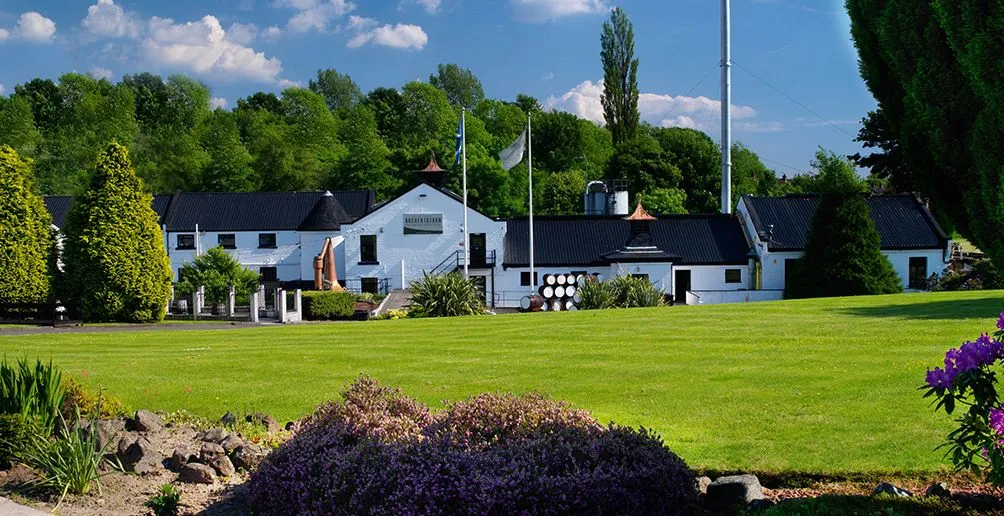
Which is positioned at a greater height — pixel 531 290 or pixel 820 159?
pixel 820 159

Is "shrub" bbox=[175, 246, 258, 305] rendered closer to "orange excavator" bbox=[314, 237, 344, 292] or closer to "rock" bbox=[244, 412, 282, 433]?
"orange excavator" bbox=[314, 237, 344, 292]

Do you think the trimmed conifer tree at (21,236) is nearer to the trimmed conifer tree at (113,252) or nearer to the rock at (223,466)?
the trimmed conifer tree at (113,252)

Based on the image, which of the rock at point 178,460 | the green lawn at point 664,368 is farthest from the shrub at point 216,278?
the rock at point 178,460

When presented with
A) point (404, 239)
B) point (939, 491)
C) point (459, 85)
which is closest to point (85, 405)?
point (939, 491)

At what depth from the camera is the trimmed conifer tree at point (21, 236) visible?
38.3 m

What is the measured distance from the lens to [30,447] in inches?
395

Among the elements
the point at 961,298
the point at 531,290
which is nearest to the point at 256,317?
the point at 531,290

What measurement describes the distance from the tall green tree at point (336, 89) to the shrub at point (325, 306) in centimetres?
9899

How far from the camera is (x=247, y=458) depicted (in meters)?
10.0

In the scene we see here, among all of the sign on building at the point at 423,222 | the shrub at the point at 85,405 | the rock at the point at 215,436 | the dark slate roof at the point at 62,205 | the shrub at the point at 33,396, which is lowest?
the rock at the point at 215,436

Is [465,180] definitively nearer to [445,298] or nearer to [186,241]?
[445,298]

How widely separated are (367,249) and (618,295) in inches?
918

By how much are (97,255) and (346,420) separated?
32279 mm

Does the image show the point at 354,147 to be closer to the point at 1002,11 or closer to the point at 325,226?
the point at 325,226
